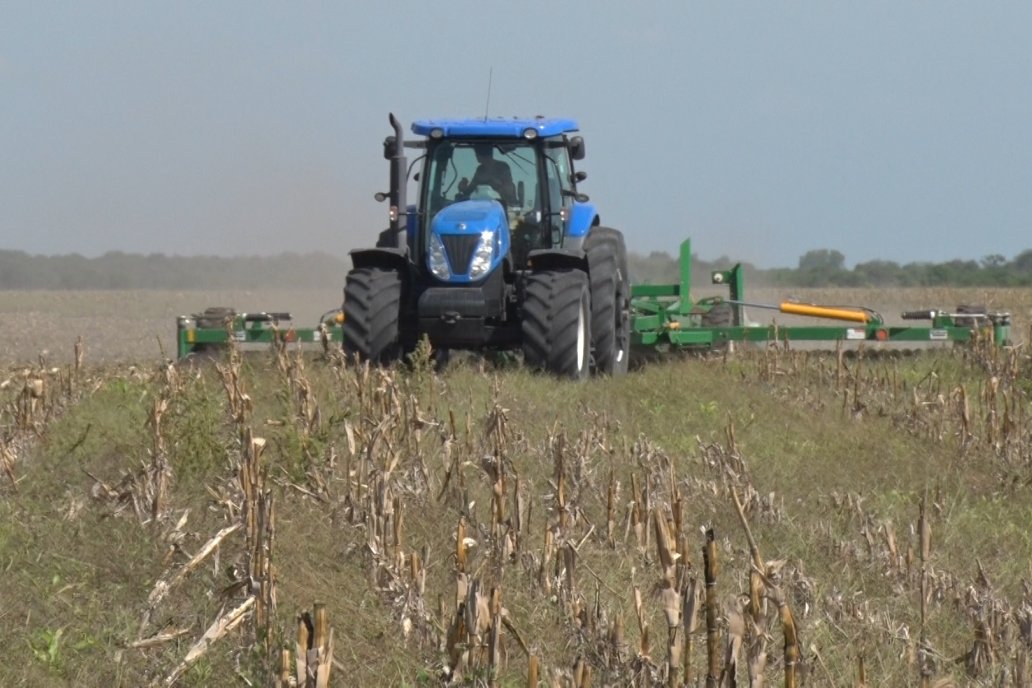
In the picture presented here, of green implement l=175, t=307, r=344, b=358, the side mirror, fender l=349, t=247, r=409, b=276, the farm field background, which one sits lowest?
the farm field background

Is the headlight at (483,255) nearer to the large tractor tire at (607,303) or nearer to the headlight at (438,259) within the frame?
the headlight at (438,259)

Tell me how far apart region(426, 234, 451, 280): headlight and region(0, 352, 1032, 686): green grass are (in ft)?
5.77

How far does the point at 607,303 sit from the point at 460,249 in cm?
131

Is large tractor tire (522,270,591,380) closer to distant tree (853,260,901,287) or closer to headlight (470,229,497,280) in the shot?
headlight (470,229,497,280)

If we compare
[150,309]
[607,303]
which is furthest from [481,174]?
[150,309]

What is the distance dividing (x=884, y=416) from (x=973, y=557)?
3599mm

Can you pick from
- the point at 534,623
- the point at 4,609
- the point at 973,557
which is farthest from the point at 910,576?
the point at 4,609

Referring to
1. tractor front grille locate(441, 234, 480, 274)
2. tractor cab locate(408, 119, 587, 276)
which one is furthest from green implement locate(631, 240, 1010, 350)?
tractor front grille locate(441, 234, 480, 274)

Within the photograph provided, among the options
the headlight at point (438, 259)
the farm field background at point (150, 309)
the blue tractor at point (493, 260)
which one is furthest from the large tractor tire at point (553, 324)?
the farm field background at point (150, 309)

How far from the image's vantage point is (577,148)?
40.7 feet

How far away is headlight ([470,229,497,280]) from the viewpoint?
448 inches

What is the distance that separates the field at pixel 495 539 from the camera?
4.56m

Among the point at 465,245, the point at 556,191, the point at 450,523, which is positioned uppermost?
the point at 556,191

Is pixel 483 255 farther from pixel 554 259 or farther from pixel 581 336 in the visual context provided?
pixel 581 336
